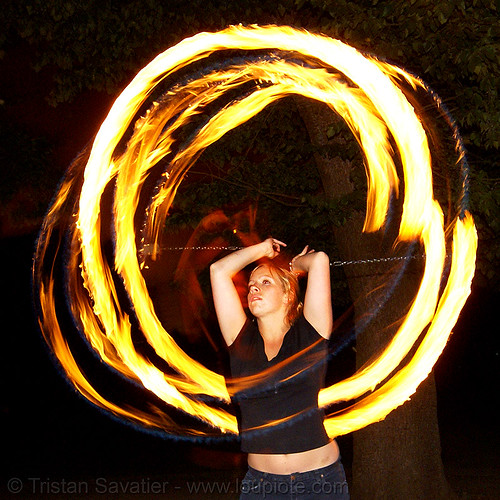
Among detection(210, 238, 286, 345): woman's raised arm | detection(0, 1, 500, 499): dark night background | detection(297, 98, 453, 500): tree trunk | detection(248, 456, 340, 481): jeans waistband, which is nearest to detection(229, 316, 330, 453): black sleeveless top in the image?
detection(248, 456, 340, 481): jeans waistband

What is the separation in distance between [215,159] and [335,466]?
17.0 ft

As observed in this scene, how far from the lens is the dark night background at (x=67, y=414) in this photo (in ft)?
34.5

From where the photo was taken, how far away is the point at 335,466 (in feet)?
11.7


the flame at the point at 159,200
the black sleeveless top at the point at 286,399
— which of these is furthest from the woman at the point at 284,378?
the flame at the point at 159,200

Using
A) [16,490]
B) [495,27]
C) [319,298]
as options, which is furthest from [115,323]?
[16,490]

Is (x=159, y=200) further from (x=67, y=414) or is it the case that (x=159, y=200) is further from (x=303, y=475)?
(x=67, y=414)

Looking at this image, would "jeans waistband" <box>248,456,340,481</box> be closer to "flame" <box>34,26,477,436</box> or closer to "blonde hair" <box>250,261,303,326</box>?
"blonde hair" <box>250,261,303,326</box>

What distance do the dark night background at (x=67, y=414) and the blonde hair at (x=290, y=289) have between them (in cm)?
295

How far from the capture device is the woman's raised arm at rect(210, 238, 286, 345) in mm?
3887

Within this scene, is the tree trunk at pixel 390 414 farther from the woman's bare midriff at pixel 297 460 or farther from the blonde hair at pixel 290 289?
the woman's bare midriff at pixel 297 460

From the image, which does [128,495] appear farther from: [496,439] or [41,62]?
[496,439]

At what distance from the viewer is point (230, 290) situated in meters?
3.98

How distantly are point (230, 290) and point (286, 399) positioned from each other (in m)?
0.71

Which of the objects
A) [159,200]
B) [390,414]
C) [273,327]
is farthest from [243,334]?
[390,414]
